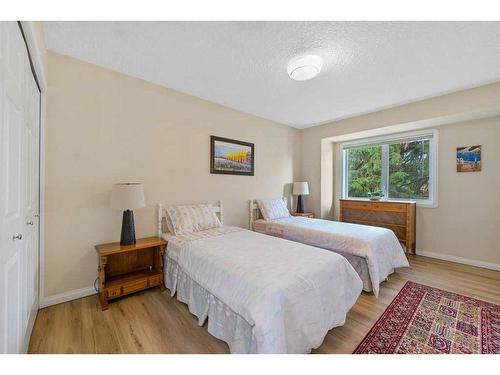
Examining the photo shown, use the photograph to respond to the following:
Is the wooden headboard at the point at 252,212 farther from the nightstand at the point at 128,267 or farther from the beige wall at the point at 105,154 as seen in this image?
the nightstand at the point at 128,267

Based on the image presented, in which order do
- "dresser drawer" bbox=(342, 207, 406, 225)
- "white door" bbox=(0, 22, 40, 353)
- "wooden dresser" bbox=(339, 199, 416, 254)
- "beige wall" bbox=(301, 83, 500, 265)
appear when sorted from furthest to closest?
"dresser drawer" bbox=(342, 207, 406, 225) < "wooden dresser" bbox=(339, 199, 416, 254) < "beige wall" bbox=(301, 83, 500, 265) < "white door" bbox=(0, 22, 40, 353)

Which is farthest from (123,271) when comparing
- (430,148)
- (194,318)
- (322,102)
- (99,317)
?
(430,148)

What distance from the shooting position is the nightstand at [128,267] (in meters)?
2.03

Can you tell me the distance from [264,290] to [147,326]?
3.81 ft

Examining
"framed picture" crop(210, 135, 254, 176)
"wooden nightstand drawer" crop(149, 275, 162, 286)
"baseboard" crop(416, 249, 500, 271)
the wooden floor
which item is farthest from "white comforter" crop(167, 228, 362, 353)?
"baseboard" crop(416, 249, 500, 271)

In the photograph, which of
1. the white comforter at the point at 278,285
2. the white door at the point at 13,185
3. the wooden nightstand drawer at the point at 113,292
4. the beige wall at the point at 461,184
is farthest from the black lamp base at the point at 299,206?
the white door at the point at 13,185

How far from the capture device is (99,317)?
1.89 m

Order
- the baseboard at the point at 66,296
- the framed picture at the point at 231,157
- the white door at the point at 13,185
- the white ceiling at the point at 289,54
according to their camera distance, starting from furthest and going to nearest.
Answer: the framed picture at the point at 231,157 → the baseboard at the point at 66,296 → the white ceiling at the point at 289,54 → the white door at the point at 13,185

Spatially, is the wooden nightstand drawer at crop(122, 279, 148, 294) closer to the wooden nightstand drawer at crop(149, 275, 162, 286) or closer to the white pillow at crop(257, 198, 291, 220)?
the wooden nightstand drawer at crop(149, 275, 162, 286)

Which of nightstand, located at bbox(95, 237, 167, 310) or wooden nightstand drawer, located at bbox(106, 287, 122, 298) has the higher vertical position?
nightstand, located at bbox(95, 237, 167, 310)

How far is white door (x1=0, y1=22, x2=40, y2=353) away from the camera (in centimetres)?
95

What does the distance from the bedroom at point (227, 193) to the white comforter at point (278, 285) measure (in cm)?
1

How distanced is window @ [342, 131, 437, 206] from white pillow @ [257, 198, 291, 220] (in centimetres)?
171
